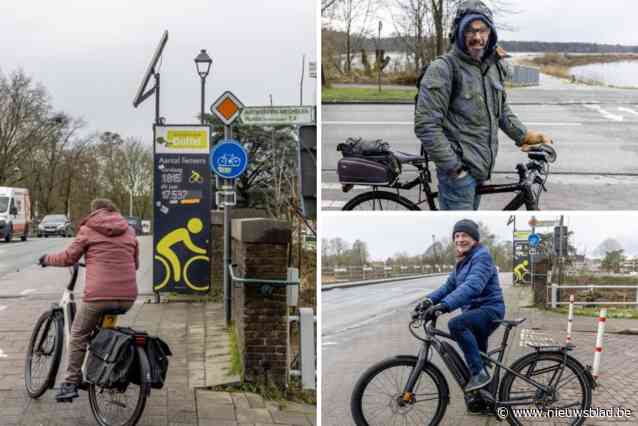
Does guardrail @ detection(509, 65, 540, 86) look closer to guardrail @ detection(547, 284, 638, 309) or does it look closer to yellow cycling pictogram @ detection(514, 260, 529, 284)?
yellow cycling pictogram @ detection(514, 260, 529, 284)

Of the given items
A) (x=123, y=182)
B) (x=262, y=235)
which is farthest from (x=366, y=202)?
(x=123, y=182)

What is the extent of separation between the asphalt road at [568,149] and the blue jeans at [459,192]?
0.06m

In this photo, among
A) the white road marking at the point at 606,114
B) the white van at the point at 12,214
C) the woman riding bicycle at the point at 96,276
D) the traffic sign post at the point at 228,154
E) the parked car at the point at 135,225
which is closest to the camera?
the woman riding bicycle at the point at 96,276

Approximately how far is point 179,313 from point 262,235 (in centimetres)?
411

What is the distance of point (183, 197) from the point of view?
11508mm

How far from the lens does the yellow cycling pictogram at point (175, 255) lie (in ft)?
37.9

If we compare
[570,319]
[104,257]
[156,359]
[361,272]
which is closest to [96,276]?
[104,257]

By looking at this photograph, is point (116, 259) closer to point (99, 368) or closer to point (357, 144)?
point (99, 368)

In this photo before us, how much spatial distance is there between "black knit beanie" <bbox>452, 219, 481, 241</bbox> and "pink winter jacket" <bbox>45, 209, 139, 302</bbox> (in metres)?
3.12

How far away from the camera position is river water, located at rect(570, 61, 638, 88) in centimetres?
325

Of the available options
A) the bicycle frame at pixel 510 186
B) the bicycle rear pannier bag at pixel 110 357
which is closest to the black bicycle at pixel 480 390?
the bicycle frame at pixel 510 186

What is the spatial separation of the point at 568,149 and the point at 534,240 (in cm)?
278

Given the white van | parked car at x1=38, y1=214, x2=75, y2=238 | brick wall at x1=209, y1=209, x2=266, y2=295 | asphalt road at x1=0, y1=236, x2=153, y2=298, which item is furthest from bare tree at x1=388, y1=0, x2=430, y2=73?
parked car at x1=38, y1=214, x2=75, y2=238

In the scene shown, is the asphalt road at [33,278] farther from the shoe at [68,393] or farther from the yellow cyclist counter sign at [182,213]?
the shoe at [68,393]
